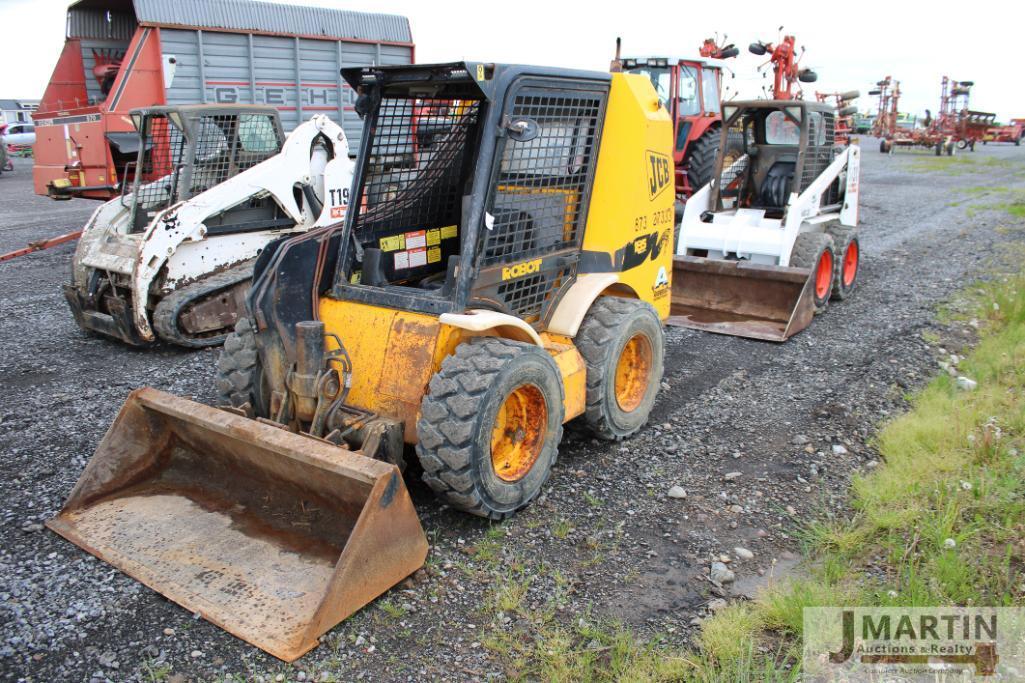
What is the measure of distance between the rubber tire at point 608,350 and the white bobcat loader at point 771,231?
2.42 meters

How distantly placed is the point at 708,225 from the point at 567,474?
4.21 meters

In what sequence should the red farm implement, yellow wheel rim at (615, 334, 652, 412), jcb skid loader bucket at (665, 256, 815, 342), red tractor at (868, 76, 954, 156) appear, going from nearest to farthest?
yellow wheel rim at (615, 334, 652, 412), jcb skid loader bucket at (665, 256, 815, 342), red tractor at (868, 76, 954, 156), the red farm implement

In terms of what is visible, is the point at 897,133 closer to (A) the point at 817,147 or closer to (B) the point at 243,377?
(A) the point at 817,147

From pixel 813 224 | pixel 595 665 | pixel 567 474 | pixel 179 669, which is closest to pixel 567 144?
pixel 567 474

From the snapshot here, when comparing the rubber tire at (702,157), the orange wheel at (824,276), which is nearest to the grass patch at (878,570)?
the orange wheel at (824,276)

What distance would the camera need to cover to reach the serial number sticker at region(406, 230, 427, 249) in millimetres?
4402

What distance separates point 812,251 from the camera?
709cm

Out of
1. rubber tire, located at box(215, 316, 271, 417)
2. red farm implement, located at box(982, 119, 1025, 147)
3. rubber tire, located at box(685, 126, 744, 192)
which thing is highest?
red farm implement, located at box(982, 119, 1025, 147)

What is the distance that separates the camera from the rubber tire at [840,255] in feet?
24.9

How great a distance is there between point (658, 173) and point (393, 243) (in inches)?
65.8

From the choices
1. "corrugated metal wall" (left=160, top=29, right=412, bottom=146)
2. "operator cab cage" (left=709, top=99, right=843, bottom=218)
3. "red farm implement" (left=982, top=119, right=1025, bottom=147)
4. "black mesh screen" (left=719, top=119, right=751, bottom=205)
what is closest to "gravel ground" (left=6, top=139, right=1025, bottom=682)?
"operator cab cage" (left=709, top=99, right=843, bottom=218)

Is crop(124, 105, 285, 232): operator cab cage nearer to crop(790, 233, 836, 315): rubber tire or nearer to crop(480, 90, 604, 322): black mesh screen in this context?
crop(480, 90, 604, 322): black mesh screen

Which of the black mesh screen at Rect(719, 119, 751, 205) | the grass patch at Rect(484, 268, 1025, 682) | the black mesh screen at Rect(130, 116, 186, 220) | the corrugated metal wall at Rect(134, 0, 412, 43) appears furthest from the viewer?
the corrugated metal wall at Rect(134, 0, 412, 43)

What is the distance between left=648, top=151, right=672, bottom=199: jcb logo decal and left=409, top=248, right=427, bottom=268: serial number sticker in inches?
54.2
